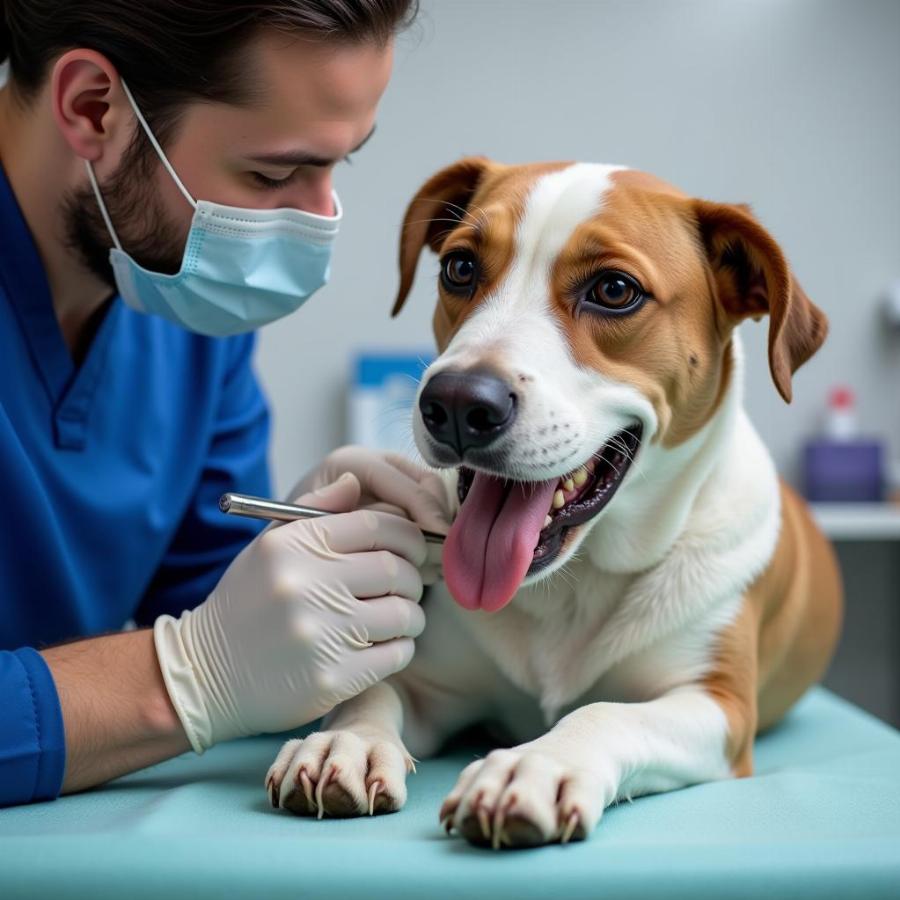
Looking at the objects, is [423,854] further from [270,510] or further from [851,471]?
[851,471]

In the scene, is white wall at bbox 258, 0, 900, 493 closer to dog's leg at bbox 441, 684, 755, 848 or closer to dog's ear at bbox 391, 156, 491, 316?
dog's ear at bbox 391, 156, 491, 316

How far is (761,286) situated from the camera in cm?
121

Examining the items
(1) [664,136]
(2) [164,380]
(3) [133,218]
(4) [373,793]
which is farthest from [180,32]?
(1) [664,136]

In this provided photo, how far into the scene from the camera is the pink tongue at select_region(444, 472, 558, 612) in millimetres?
1032

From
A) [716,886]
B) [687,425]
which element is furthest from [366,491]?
[716,886]

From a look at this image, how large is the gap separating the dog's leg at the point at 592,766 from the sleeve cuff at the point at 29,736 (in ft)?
1.35

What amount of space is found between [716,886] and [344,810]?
0.32 meters

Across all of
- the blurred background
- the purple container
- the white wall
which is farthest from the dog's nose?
the purple container

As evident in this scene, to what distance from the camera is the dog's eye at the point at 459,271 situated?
1.21 meters

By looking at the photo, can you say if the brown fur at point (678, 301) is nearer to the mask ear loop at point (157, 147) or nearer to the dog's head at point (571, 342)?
the dog's head at point (571, 342)

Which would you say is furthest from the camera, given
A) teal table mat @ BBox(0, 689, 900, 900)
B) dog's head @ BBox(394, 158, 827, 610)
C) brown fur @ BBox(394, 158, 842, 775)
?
brown fur @ BBox(394, 158, 842, 775)

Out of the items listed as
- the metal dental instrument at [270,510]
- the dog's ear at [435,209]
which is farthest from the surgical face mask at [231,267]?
the metal dental instrument at [270,510]

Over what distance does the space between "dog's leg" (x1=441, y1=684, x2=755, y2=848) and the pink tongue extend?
0.14 m

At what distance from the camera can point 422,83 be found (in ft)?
9.29
